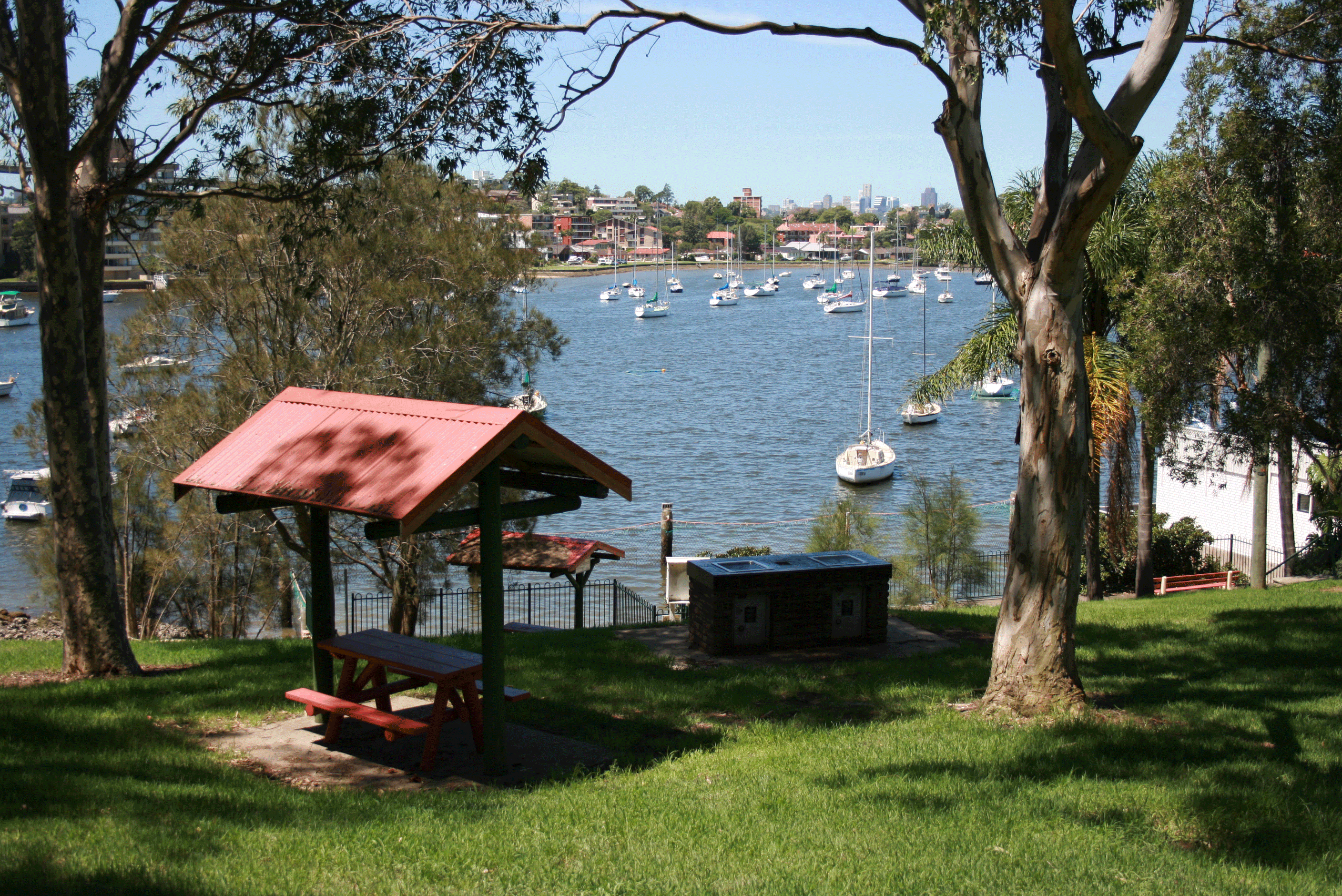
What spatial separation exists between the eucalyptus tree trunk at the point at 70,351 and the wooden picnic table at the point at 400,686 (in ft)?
9.88

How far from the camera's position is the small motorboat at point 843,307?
11750 centimetres

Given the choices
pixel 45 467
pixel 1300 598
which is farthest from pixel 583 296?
pixel 1300 598

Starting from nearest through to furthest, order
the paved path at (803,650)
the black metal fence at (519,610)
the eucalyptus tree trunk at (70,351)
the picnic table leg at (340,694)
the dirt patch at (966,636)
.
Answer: the picnic table leg at (340,694), the eucalyptus tree trunk at (70,351), the paved path at (803,650), the dirt patch at (966,636), the black metal fence at (519,610)

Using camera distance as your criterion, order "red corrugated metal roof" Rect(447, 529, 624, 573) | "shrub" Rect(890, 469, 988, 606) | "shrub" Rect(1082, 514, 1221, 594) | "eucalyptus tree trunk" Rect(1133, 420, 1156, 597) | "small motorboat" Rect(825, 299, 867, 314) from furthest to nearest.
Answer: "small motorboat" Rect(825, 299, 867, 314)
"shrub" Rect(890, 469, 988, 606)
"shrub" Rect(1082, 514, 1221, 594)
"eucalyptus tree trunk" Rect(1133, 420, 1156, 597)
"red corrugated metal roof" Rect(447, 529, 624, 573)

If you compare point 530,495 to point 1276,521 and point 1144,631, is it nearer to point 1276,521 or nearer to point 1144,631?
point 1144,631

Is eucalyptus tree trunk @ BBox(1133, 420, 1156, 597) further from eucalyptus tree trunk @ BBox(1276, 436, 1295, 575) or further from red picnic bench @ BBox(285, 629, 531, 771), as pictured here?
red picnic bench @ BBox(285, 629, 531, 771)

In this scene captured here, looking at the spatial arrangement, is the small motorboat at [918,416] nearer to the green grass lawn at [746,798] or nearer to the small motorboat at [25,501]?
the small motorboat at [25,501]

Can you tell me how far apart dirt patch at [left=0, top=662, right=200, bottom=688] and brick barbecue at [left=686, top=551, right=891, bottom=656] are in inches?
202

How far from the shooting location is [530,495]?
81.9 feet

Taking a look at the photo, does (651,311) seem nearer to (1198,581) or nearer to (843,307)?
(843,307)

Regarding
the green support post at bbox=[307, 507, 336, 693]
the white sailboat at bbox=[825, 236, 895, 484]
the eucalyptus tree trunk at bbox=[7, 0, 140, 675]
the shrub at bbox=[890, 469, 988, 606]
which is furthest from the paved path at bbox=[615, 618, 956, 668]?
the white sailboat at bbox=[825, 236, 895, 484]

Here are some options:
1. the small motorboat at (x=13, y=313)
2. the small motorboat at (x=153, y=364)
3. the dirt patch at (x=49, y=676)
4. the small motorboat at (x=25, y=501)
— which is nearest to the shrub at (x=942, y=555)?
the small motorboat at (x=153, y=364)

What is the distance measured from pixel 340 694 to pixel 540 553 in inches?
330

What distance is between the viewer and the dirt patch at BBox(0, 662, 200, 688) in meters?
9.52
